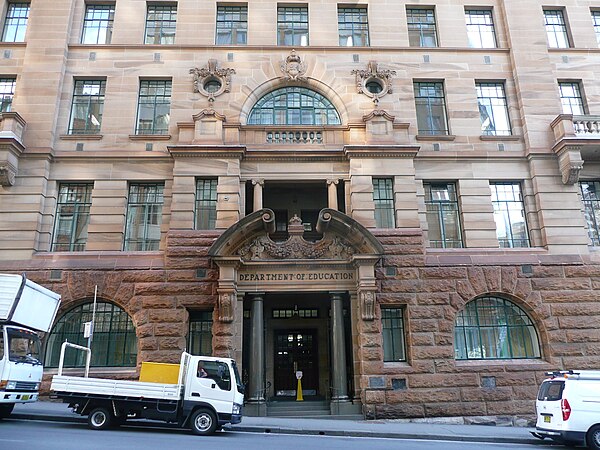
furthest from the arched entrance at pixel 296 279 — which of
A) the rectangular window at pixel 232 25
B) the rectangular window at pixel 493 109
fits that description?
the rectangular window at pixel 232 25

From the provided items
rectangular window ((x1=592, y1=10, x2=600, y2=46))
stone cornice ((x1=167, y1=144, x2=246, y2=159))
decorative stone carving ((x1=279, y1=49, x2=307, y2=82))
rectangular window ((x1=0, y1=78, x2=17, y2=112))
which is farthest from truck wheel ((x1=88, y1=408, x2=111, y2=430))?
rectangular window ((x1=592, y1=10, x2=600, y2=46))

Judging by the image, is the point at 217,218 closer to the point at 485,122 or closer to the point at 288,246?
the point at 288,246

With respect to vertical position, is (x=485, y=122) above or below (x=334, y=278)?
above

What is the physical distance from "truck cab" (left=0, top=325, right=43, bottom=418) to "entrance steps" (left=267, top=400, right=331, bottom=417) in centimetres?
795

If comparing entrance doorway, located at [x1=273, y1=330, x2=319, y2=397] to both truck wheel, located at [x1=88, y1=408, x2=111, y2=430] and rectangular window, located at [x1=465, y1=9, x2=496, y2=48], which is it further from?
rectangular window, located at [x1=465, y1=9, x2=496, y2=48]

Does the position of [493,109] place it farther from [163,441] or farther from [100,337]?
[100,337]

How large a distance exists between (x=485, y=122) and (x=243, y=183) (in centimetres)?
1150

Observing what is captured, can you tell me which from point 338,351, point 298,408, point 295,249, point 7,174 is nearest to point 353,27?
point 295,249

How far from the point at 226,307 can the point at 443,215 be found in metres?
10.0

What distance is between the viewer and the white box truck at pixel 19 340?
1355 cm

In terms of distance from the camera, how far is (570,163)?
1977 centimetres

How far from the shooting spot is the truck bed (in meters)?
13.1

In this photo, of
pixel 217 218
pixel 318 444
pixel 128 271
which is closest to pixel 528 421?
pixel 318 444

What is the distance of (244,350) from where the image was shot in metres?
19.9
